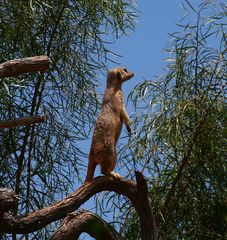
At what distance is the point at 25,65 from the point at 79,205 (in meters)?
0.70

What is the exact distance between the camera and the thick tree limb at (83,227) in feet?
14.1

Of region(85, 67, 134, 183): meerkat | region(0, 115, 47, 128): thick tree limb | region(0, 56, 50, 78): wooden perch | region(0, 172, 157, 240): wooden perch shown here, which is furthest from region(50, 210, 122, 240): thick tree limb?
region(0, 56, 50, 78): wooden perch

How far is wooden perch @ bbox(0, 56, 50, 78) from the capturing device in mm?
4254

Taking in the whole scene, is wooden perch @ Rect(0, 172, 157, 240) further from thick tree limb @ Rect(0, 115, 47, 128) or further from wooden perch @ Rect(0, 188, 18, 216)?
thick tree limb @ Rect(0, 115, 47, 128)

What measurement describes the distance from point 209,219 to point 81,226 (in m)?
1.04

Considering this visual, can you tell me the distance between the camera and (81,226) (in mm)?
4316

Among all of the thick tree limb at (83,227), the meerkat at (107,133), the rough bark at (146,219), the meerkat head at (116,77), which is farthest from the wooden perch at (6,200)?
the meerkat head at (116,77)

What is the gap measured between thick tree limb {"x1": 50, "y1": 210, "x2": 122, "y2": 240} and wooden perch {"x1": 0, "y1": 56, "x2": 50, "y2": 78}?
696 mm

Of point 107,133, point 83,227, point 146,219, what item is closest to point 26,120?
point 107,133

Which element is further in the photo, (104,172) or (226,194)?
(226,194)

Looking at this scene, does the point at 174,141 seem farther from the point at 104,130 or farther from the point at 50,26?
the point at 50,26

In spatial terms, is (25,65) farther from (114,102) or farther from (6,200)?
(6,200)

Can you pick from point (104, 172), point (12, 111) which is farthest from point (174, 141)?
point (12, 111)

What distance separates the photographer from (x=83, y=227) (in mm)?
4324
